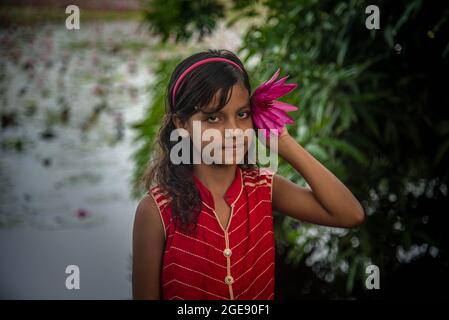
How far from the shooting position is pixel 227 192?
1071 mm

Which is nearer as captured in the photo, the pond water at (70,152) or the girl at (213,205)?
the girl at (213,205)

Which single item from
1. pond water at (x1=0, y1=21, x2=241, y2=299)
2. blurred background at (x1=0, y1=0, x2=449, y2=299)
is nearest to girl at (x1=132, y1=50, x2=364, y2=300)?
blurred background at (x1=0, y1=0, x2=449, y2=299)

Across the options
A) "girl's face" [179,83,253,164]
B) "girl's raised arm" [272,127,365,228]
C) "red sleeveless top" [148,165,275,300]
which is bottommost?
"red sleeveless top" [148,165,275,300]

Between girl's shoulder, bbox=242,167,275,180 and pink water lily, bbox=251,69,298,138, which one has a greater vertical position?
pink water lily, bbox=251,69,298,138

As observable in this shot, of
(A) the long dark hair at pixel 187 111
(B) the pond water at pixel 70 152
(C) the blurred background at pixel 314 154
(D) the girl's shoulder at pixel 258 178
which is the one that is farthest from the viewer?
(B) the pond water at pixel 70 152

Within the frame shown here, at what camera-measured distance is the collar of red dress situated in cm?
105

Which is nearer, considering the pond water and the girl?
the girl

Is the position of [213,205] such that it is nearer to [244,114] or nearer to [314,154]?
[244,114]

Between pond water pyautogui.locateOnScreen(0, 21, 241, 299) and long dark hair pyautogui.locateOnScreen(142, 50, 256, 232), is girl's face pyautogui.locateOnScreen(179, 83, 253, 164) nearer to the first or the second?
long dark hair pyautogui.locateOnScreen(142, 50, 256, 232)

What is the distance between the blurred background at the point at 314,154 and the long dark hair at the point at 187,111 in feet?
0.63

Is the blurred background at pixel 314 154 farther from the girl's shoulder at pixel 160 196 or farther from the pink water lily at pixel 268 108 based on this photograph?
the pink water lily at pixel 268 108

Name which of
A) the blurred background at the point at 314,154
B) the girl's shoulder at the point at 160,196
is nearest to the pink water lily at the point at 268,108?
the girl's shoulder at the point at 160,196

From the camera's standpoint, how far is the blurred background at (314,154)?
195 centimetres

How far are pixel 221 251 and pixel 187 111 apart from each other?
0.25 m
